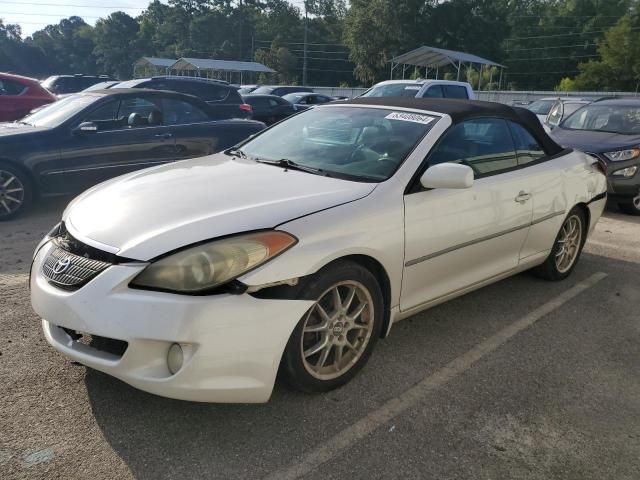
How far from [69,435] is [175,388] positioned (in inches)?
22.8

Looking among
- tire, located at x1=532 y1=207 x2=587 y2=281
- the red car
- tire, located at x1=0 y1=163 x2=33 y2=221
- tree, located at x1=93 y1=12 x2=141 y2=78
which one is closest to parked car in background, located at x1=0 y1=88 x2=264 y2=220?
tire, located at x1=0 y1=163 x2=33 y2=221

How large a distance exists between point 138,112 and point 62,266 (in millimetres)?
4957

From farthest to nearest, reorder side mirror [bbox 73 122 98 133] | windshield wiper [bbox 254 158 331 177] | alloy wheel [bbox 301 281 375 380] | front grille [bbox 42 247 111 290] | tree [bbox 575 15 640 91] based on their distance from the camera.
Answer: tree [bbox 575 15 640 91], side mirror [bbox 73 122 98 133], windshield wiper [bbox 254 158 331 177], alloy wheel [bbox 301 281 375 380], front grille [bbox 42 247 111 290]

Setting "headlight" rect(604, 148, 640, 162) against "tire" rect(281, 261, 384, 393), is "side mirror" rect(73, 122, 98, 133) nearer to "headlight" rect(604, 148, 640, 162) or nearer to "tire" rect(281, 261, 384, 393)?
"tire" rect(281, 261, 384, 393)

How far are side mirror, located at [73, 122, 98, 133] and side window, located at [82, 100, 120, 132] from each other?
20 cm

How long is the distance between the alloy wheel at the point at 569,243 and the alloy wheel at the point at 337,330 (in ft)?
8.12

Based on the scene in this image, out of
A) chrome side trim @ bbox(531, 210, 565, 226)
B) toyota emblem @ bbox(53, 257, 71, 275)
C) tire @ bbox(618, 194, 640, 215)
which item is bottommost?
tire @ bbox(618, 194, 640, 215)

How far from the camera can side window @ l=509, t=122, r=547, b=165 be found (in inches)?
165

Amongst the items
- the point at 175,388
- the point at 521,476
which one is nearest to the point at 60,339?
the point at 175,388

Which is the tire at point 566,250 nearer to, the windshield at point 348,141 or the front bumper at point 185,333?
the windshield at point 348,141

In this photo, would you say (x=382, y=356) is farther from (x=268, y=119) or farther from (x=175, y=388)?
(x=268, y=119)

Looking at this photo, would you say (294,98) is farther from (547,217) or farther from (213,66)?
(213,66)

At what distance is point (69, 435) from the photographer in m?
2.51

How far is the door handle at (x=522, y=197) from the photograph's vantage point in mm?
3961
